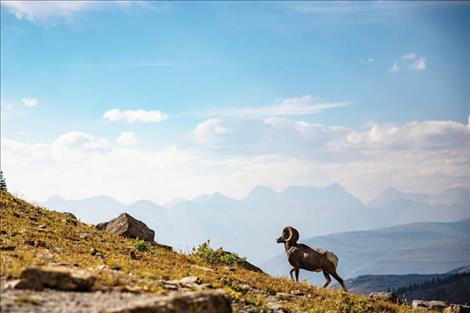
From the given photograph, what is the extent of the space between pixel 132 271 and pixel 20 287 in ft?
14.1

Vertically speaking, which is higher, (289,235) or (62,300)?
(289,235)

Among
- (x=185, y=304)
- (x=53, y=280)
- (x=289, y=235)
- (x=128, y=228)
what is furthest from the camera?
(x=289, y=235)

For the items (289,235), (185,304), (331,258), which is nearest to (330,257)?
(331,258)

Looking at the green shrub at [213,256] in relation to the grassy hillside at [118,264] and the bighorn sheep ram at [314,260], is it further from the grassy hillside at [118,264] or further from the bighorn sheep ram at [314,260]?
the bighorn sheep ram at [314,260]

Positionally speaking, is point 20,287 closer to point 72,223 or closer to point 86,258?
Result: point 86,258

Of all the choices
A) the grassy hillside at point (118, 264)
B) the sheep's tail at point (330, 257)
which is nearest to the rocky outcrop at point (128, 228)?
the grassy hillside at point (118, 264)

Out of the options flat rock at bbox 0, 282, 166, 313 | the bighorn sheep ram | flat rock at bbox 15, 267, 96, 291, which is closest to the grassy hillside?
flat rock at bbox 15, 267, 96, 291

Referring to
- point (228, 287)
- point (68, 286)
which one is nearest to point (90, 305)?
point (68, 286)

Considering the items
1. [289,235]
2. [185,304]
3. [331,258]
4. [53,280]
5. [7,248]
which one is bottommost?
[185,304]

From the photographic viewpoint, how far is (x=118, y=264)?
16891 millimetres

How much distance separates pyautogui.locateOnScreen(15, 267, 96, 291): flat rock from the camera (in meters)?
12.0

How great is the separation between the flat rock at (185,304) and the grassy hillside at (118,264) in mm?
1886

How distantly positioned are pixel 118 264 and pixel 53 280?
4.78m

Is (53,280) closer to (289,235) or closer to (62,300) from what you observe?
(62,300)
